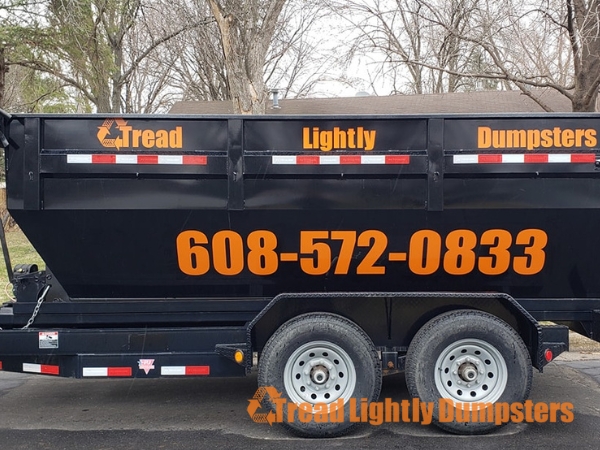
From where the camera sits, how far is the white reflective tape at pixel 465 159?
427cm

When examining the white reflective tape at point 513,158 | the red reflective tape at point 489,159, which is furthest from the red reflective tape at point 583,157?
the red reflective tape at point 489,159

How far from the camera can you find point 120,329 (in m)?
4.52

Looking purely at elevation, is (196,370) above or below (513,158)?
below

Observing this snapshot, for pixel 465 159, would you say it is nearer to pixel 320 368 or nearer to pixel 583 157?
pixel 583 157

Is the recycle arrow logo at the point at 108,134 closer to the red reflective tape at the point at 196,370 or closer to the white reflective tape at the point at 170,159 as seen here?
the white reflective tape at the point at 170,159

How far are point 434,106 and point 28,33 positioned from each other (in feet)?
38.2

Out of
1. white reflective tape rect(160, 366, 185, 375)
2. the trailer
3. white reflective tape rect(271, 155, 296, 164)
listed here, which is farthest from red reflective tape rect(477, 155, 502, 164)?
white reflective tape rect(160, 366, 185, 375)

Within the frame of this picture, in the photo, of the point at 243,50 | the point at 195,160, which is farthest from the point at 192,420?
the point at 243,50

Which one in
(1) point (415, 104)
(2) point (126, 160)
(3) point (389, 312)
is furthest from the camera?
(1) point (415, 104)

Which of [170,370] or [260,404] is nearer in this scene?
[170,370]

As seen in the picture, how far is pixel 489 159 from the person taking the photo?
426 cm

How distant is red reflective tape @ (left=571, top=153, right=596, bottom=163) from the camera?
4.25 m

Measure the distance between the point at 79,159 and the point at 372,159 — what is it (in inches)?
84.0

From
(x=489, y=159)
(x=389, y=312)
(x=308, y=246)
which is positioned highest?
(x=489, y=159)
